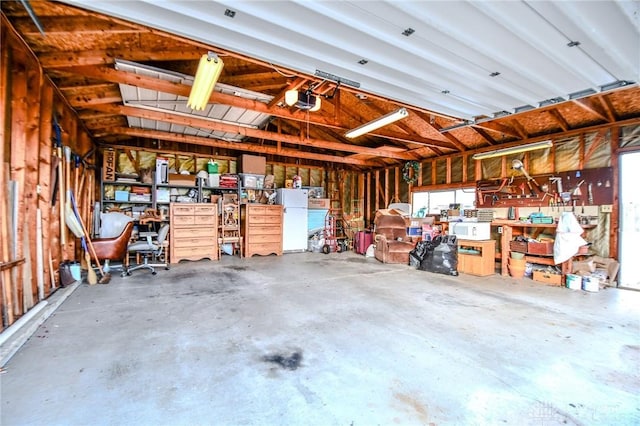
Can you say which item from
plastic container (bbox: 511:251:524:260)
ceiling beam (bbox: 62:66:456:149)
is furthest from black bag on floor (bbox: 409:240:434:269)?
ceiling beam (bbox: 62:66:456:149)

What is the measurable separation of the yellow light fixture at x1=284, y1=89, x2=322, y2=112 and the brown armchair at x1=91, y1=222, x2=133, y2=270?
11.8 ft

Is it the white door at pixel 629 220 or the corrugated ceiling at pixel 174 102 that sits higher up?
the corrugated ceiling at pixel 174 102

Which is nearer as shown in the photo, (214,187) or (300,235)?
(214,187)

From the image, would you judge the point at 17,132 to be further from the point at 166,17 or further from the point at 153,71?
the point at 166,17

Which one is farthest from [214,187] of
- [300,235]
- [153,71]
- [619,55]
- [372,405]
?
[619,55]

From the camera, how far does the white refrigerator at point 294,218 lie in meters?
7.84

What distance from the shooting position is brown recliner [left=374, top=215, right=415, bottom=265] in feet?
21.1

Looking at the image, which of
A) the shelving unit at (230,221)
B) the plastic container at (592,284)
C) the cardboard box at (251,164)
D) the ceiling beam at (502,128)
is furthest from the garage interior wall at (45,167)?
the cardboard box at (251,164)

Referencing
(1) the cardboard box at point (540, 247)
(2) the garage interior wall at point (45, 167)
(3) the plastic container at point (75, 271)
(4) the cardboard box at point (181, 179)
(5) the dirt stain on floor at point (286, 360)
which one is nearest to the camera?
(5) the dirt stain on floor at point (286, 360)

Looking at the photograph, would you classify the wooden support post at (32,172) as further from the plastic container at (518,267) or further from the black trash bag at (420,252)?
the plastic container at (518,267)

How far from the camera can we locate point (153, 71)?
334 cm

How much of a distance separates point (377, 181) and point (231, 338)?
756 cm

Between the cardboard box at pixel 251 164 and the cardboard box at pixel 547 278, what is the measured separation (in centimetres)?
652

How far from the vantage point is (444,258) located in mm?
5391
